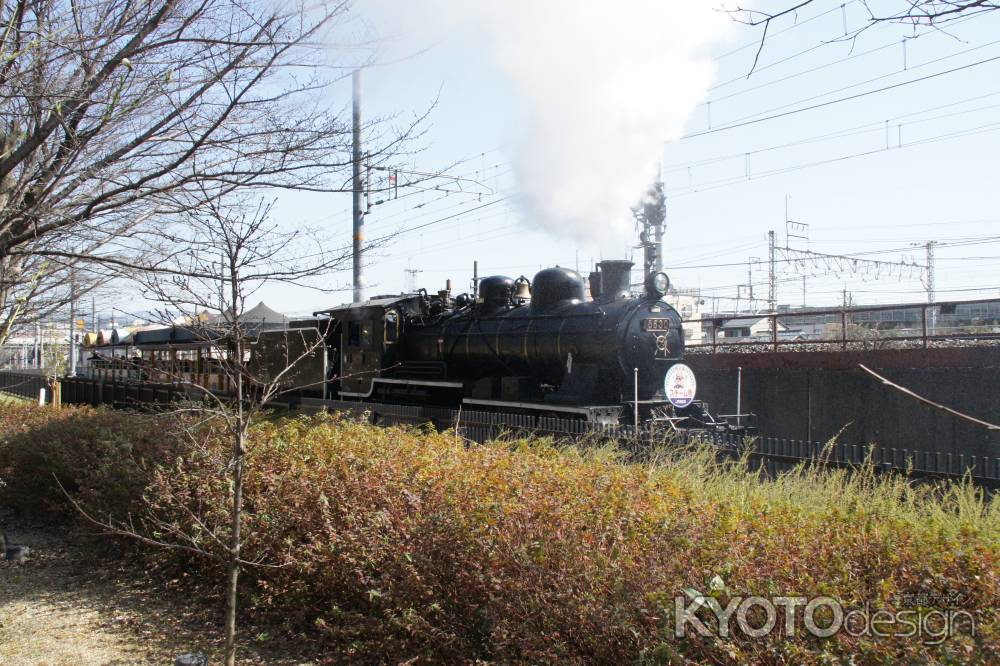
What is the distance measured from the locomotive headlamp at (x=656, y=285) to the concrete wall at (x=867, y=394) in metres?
4.14

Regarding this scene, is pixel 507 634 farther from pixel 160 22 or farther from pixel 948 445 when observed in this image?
pixel 948 445

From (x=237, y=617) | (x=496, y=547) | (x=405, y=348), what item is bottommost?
(x=237, y=617)

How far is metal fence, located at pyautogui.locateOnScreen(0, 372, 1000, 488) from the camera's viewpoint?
25.4 ft

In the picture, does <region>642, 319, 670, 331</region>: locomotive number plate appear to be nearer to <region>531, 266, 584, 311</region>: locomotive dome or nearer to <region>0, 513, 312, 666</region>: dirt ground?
<region>531, 266, 584, 311</region>: locomotive dome

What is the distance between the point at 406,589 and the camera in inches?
193

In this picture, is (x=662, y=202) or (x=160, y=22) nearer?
(x=160, y=22)

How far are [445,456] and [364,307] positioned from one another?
10.2 metres

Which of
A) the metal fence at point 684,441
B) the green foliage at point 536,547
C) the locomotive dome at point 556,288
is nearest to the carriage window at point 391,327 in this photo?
the metal fence at point 684,441

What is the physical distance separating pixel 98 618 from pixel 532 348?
8.29 m

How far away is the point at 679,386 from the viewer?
12.5 meters

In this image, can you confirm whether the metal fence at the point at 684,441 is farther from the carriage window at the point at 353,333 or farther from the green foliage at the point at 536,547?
the carriage window at the point at 353,333

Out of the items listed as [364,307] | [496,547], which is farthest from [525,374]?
[496,547]

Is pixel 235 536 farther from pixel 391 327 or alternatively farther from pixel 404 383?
pixel 391 327

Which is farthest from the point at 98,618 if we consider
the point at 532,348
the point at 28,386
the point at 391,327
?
the point at 28,386
